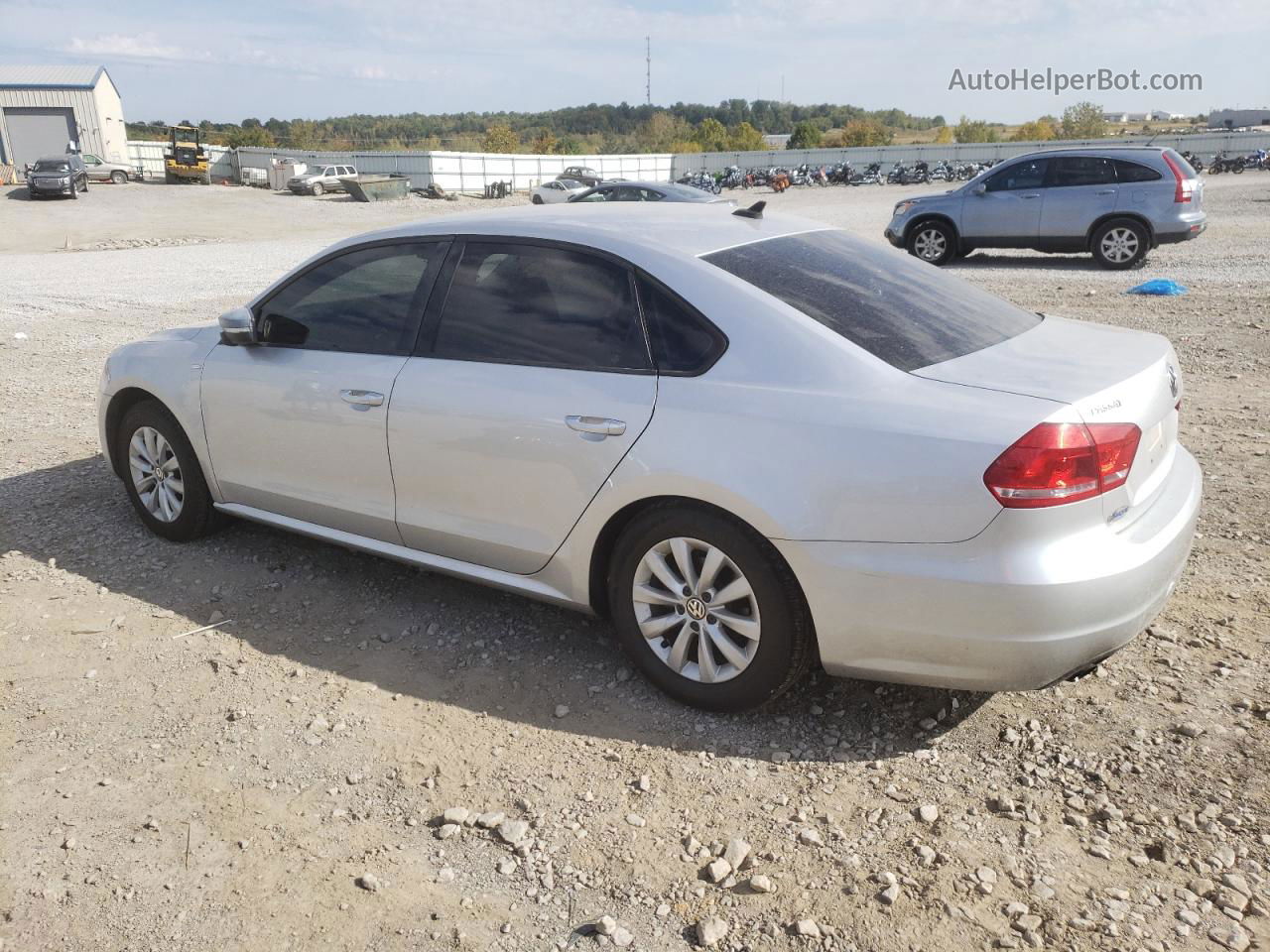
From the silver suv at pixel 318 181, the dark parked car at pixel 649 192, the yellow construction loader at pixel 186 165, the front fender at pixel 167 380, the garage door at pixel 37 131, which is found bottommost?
the front fender at pixel 167 380

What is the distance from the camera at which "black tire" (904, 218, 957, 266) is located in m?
15.7

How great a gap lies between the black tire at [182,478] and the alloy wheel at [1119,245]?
1354cm

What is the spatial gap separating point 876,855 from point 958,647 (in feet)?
2.07

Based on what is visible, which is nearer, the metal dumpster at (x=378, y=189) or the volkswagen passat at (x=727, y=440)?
the volkswagen passat at (x=727, y=440)

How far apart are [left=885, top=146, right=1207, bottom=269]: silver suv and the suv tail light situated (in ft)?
43.5

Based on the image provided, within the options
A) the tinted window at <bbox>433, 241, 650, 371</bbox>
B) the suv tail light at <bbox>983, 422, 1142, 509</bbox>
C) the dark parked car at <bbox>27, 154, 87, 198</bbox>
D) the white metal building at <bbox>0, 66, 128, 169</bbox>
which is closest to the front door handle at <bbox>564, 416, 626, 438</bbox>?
the tinted window at <bbox>433, 241, 650, 371</bbox>

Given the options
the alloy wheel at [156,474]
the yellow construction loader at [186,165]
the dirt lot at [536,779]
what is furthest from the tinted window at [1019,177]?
the yellow construction loader at [186,165]

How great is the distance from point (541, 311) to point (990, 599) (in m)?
1.87

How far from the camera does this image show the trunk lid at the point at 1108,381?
300 centimetres

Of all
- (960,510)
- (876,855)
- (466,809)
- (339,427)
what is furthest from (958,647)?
(339,427)

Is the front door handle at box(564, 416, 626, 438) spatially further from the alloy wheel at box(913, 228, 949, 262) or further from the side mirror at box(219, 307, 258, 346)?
the alloy wheel at box(913, 228, 949, 262)

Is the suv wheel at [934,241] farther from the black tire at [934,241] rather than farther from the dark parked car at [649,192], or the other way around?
the dark parked car at [649,192]

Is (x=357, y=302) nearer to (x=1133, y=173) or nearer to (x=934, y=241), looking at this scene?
(x=934, y=241)

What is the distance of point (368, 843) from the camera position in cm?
294
